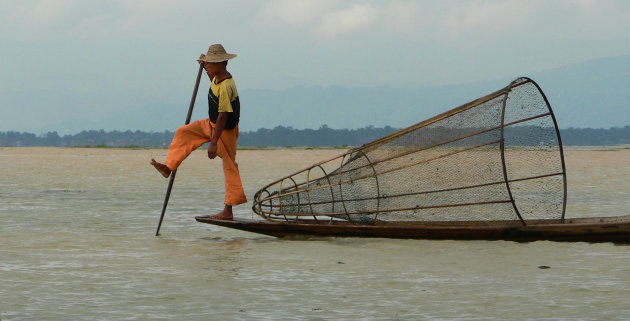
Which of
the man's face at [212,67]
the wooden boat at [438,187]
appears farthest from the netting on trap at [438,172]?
the man's face at [212,67]

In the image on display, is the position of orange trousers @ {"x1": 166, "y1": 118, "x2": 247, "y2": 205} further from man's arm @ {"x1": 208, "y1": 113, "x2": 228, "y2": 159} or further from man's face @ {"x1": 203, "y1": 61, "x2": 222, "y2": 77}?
man's face @ {"x1": 203, "y1": 61, "x2": 222, "y2": 77}

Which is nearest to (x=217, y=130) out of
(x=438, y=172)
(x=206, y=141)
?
(x=206, y=141)

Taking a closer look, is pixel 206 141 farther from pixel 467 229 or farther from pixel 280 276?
pixel 280 276

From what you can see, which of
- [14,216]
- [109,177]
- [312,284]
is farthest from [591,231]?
[109,177]

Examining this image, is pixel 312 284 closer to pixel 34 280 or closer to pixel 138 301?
pixel 138 301

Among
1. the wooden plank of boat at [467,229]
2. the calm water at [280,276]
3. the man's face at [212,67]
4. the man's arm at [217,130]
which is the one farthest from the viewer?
the man's face at [212,67]

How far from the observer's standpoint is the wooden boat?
26.7 feet

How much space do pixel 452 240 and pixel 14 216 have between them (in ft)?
15.9

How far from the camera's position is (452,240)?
820 centimetres

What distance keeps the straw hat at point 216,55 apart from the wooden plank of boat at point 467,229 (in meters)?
1.30

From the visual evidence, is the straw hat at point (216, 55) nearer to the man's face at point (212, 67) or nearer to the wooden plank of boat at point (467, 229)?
the man's face at point (212, 67)

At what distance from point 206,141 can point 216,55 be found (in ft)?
2.35

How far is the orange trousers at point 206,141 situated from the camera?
858cm

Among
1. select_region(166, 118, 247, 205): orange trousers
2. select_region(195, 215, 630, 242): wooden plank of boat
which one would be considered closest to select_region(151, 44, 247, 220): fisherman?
select_region(166, 118, 247, 205): orange trousers
